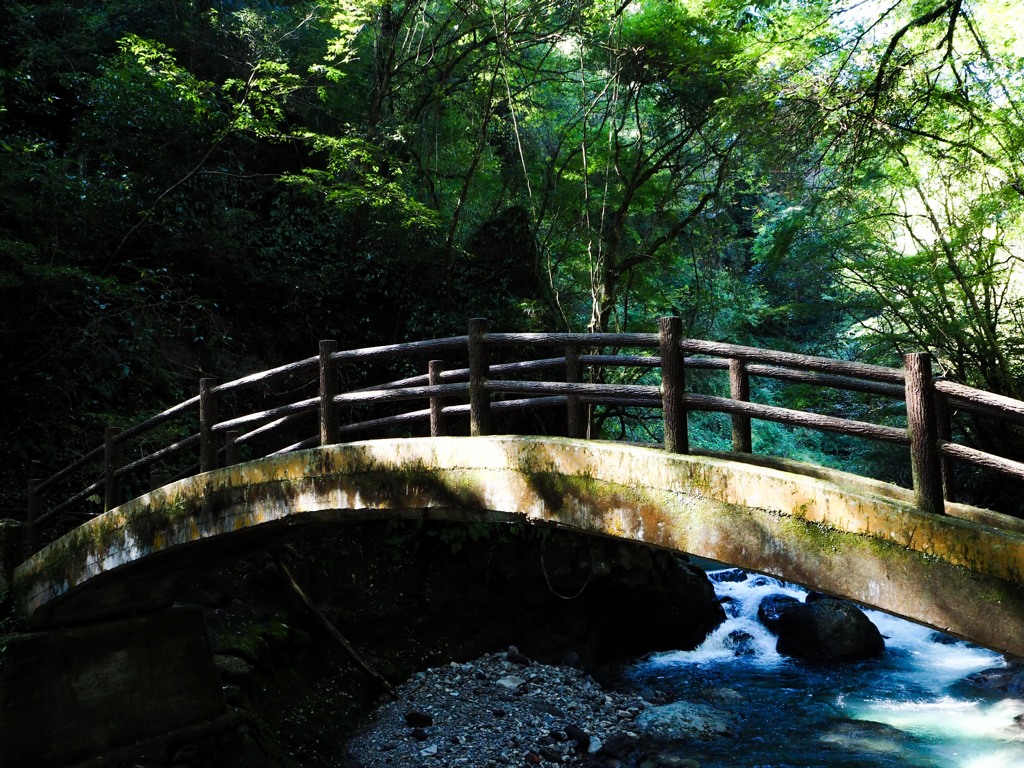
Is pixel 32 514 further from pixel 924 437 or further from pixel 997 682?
pixel 997 682

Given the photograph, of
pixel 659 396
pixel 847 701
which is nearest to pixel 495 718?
pixel 847 701

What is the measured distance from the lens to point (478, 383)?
557 centimetres

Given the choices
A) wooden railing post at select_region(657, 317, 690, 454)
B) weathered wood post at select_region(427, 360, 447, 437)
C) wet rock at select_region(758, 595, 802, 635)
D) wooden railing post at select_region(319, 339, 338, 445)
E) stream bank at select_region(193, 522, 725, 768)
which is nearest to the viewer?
wooden railing post at select_region(657, 317, 690, 454)

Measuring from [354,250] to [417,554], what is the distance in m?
5.77

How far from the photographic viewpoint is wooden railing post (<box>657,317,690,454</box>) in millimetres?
4555

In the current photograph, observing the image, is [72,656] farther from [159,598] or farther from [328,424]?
[328,424]

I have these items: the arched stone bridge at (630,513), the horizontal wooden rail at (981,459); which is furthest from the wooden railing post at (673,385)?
the horizontal wooden rail at (981,459)

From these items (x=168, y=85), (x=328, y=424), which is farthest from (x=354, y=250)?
(x=328, y=424)

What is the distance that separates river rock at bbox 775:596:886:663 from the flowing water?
246 millimetres

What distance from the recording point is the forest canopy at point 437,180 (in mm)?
10906

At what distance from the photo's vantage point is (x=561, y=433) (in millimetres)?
13773

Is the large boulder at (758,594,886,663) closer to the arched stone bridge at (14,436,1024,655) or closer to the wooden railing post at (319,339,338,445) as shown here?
the arched stone bridge at (14,436,1024,655)

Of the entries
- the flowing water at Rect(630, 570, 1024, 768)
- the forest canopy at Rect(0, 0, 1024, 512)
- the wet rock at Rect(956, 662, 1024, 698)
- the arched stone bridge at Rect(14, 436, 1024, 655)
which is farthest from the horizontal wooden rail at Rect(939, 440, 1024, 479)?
the wet rock at Rect(956, 662, 1024, 698)

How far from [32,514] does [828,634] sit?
11999 millimetres
